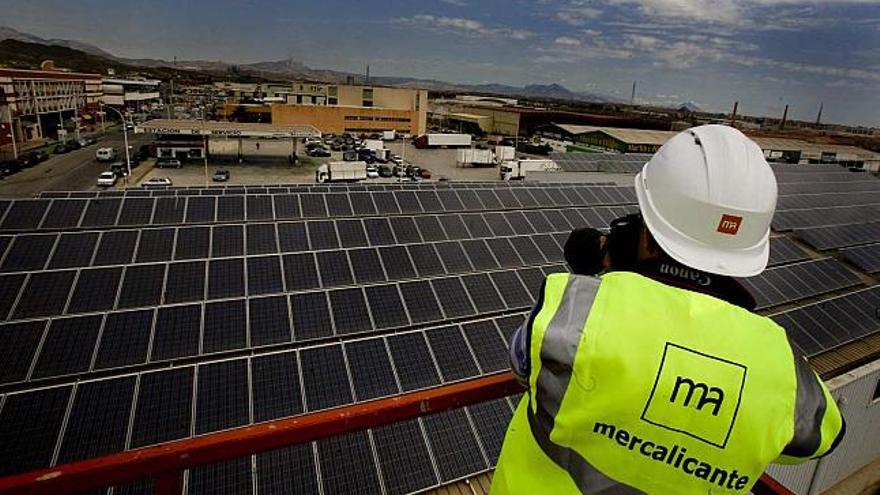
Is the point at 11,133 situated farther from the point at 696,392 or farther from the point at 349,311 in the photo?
the point at 696,392

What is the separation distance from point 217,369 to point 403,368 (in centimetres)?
270

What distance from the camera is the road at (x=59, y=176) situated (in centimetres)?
3180

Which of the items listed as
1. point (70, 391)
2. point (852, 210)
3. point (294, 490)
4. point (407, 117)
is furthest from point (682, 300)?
point (407, 117)

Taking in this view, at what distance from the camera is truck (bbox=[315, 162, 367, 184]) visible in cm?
3647

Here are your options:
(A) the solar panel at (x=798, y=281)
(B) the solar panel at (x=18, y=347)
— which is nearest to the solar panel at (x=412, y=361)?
(B) the solar panel at (x=18, y=347)

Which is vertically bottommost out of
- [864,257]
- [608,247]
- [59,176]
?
[59,176]

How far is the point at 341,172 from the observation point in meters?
36.8

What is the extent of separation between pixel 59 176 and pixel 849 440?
151 feet

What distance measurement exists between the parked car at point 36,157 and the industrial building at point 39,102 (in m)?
2.23

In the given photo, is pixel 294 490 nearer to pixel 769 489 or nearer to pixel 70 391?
pixel 70 391

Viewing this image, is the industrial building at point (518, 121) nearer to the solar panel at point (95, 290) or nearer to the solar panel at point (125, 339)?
the solar panel at point (95, 290)

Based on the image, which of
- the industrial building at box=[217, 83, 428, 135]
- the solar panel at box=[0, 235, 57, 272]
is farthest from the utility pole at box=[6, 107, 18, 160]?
the solar panel at box=[0, 235, 57, 272]

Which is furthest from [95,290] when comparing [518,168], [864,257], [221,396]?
[518,168]

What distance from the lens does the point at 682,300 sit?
1387 millimetres
